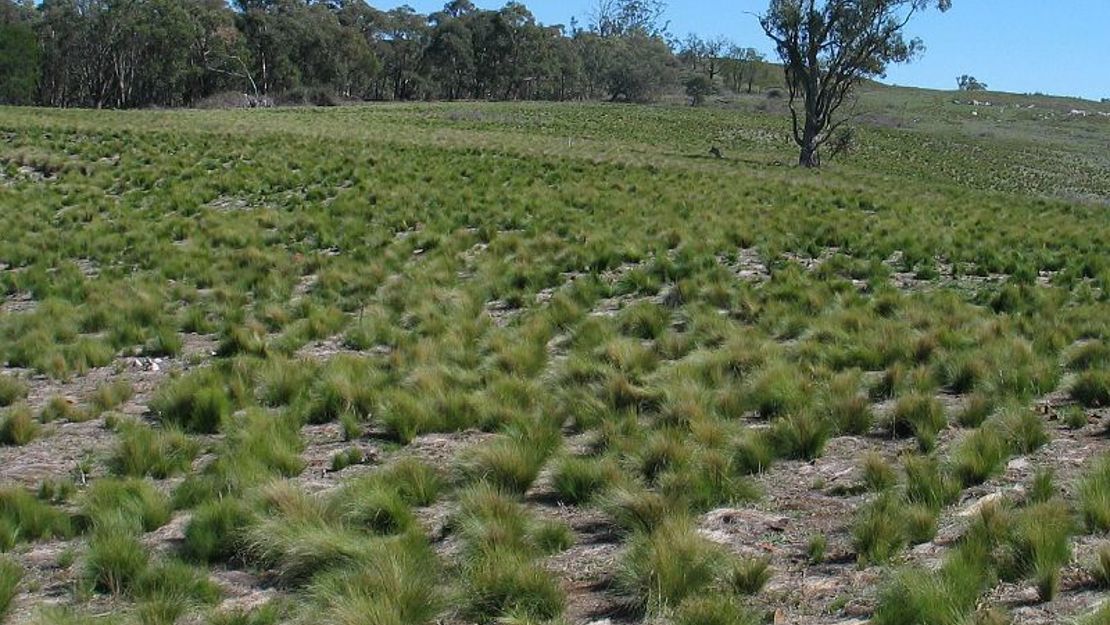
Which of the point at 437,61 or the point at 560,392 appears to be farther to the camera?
the point at 437,61

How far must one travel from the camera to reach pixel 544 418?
6.68m

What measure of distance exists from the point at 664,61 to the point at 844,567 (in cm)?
11715

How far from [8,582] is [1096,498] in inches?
188

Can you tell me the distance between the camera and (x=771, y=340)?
8.88 meters

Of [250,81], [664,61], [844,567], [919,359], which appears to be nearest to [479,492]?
[844,567]

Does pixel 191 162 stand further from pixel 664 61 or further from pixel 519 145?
pixel 664 61

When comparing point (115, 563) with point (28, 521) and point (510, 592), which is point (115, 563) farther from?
point (510, 592)

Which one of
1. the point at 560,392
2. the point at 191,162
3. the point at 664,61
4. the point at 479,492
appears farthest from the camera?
the point at 664,61

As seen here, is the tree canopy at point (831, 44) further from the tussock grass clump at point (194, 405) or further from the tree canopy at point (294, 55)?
the tree canopy at point (294, 55)

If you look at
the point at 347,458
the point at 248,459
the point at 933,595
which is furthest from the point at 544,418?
the point at 933,595

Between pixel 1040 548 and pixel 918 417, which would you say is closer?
pixel 1040 548

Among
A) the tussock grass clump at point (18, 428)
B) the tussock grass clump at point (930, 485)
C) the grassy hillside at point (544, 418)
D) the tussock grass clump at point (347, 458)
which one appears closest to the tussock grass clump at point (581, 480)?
the grassy hillside at point (544, 418)

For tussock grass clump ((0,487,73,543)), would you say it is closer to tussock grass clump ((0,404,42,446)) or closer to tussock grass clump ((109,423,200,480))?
tussock grass clump ((109,423,200,480))

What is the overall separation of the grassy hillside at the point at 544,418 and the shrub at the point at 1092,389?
0.06 feet
